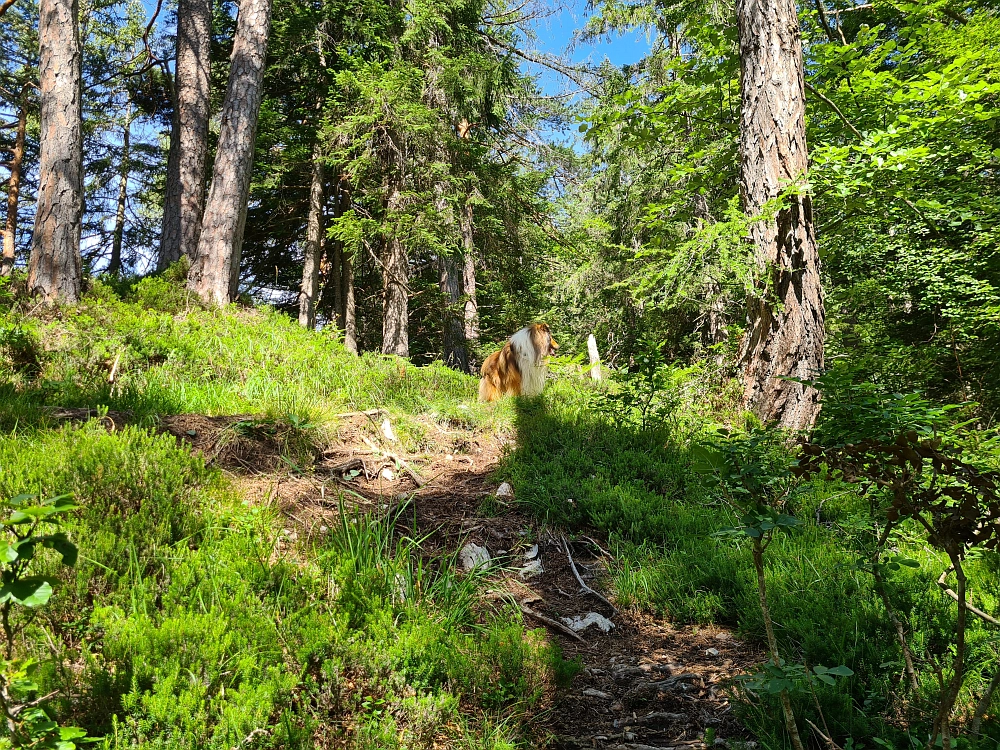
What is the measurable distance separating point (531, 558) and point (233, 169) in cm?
903

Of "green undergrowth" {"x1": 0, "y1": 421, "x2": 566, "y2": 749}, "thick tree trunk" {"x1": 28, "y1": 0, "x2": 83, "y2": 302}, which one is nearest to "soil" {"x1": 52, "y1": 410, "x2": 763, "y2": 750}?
"green undergrowth" {"x1": 0, "y1": 421, "x2": 566, "y2": 749}

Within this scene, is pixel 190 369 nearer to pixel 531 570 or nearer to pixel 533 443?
pixel 533 443

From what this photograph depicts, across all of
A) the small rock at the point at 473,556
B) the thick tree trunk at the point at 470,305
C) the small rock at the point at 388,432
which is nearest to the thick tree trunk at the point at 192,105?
the thick tree trunk at the point at 470,305

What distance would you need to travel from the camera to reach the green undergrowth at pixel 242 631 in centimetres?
214

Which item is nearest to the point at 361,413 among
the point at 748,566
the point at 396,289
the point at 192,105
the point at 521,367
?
the point at 521,367

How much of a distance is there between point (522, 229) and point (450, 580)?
11.8 meters

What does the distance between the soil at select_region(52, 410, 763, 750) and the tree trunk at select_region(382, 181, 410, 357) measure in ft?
21.2

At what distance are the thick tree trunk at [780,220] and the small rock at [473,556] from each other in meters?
3.40

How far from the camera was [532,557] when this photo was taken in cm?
425

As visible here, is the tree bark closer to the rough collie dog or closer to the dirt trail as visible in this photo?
the rough collie dog

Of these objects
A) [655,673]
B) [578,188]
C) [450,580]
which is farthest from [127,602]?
[578,188]

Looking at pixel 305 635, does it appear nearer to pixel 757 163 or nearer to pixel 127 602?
pixel 127 602

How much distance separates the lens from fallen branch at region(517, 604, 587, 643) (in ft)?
11.1

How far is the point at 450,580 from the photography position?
3307 millimetres
